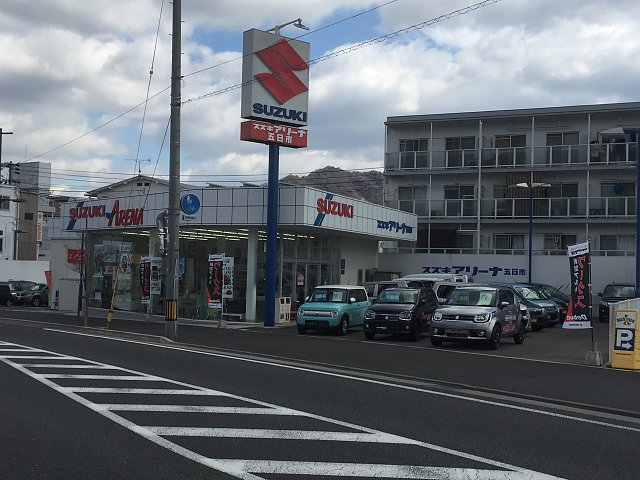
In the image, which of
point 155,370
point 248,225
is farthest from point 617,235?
point 155,370

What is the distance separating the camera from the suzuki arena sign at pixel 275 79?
26.3 m

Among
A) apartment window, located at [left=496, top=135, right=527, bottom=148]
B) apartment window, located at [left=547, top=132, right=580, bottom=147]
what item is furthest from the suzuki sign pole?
apartment window, located at [left=547, top=132, right=580, bottom=147]

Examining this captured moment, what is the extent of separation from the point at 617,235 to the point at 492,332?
79.7ft

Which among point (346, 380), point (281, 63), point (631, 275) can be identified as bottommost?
point (346, 380)

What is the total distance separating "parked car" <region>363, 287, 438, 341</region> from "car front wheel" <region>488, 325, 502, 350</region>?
9.48 ft

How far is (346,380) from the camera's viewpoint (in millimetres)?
13562

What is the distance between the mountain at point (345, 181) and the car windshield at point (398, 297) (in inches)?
3117

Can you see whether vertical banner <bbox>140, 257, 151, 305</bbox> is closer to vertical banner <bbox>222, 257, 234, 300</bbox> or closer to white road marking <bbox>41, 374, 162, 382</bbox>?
vertical banner <bbox>222, 257, 234, 300</bbox>

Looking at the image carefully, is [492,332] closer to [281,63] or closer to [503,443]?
[503,443]

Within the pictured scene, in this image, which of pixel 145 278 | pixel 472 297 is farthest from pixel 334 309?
pixel 145 278

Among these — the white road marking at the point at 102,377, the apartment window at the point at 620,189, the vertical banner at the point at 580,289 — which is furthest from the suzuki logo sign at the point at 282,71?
the apartment window at the point at 620,189

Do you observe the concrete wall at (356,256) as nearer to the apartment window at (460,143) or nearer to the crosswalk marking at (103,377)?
the apartment window at (460,143)

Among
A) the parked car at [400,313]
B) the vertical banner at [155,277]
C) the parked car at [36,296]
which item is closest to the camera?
the parked car at [400,313]

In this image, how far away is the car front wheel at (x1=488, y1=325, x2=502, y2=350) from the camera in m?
19.3
